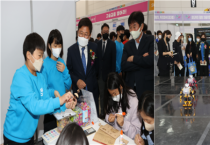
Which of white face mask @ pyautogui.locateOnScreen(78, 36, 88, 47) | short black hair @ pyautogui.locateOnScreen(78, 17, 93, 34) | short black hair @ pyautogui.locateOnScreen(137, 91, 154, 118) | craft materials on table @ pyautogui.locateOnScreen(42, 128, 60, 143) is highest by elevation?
short black hair @ pyautogui.locateOnScreen(78, 17, 93, 34)

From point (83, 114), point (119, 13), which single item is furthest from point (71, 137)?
point (119, 13)

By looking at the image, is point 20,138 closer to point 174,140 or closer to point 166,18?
point 166,18

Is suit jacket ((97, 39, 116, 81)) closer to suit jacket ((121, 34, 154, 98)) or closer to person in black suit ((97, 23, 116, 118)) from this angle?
person in black suit ((97, 23, 116, 118))

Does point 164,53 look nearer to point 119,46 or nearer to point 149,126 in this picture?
point 119,46

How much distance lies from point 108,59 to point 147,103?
50 cm

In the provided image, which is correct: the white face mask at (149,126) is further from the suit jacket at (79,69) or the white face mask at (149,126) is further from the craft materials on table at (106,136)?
the suit jacket at (79,69)

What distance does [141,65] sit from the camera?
3.36 feet

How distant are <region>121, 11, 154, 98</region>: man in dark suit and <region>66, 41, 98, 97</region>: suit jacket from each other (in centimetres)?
34

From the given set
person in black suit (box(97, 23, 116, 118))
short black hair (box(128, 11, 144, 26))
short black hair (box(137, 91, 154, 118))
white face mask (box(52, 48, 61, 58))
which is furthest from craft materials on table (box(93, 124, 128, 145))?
short black hair (box(128, 11, 144, 26))

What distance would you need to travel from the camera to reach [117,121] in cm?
123

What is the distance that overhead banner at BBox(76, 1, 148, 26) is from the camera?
3.42ft

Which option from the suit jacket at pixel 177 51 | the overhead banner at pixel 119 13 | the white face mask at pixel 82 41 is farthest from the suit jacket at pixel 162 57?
the white face mask at pixel 82 41

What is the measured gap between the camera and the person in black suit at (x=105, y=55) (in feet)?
4.22

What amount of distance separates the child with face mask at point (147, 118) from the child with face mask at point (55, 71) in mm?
482
